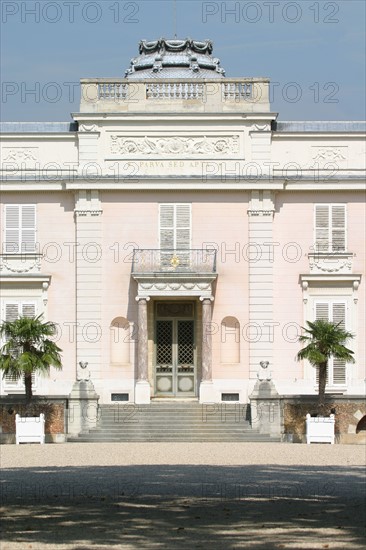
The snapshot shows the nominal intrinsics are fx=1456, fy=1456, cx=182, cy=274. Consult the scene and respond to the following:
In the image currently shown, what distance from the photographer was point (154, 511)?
16859 mm

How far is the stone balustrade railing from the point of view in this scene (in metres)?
39.8

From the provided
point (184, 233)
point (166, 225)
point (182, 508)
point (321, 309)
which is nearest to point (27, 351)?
point (166, 225)

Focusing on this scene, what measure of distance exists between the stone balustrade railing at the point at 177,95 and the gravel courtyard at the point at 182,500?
1355 cm

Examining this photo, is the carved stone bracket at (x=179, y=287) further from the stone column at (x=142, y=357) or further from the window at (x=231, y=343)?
the window at (x=231, y=343)

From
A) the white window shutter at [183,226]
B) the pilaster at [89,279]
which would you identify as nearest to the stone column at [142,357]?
the pilaster at [89,279]

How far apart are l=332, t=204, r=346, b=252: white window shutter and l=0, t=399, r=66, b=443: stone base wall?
9427 mm

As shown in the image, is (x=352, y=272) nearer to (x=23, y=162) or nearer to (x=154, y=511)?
(x=23, y=162)

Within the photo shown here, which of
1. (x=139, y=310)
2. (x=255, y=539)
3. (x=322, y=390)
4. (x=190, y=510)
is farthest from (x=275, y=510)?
(x=139, y=310)

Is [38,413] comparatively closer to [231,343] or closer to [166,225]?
[231,343]

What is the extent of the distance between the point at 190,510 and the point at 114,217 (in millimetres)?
23452

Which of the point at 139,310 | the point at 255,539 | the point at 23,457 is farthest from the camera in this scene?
the point at 139,310

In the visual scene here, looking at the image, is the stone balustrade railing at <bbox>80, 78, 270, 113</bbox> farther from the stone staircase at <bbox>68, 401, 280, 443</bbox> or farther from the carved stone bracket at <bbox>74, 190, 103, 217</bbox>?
the stone staircase at <bbox>68, 401, 280, 443</bbox>

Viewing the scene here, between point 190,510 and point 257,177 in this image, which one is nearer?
point 190,510

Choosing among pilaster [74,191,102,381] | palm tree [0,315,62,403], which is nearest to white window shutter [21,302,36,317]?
pilaster [74,191,102,381]
